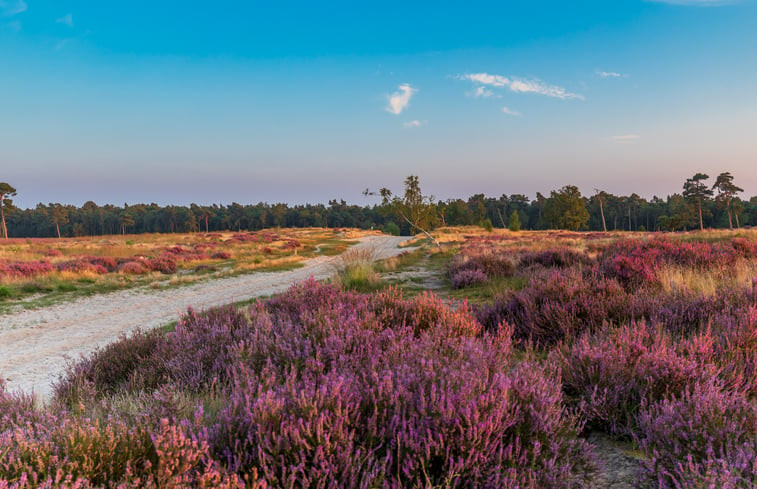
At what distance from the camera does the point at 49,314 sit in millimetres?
11320

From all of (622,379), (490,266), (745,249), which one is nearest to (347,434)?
(622,379)

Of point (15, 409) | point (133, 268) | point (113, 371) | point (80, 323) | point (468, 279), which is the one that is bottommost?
point (80, 323)

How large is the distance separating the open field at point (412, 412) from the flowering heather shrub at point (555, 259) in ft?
19.6

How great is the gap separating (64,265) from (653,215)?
135730 millimetres

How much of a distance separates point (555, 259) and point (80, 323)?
45.3 ft

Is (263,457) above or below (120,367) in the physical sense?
above

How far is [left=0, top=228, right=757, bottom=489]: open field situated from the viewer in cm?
170

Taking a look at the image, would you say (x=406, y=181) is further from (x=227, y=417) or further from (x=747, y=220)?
(x=747, y=220)

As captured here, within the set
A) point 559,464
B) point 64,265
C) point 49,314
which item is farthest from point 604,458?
point 64,265

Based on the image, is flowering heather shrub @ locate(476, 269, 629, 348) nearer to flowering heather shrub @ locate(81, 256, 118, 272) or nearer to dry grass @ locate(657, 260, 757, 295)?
dry grass @ locate(657, 260, 757, 295)

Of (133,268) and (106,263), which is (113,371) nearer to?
(133,268)

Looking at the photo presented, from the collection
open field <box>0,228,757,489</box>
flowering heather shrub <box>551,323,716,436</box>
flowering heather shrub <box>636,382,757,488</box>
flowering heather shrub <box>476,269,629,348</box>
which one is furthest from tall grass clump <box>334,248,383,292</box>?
flowering heather shrub <box>636,382,757,488</box>

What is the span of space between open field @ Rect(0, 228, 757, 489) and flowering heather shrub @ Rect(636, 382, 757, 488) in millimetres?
11

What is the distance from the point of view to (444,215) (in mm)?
107188
